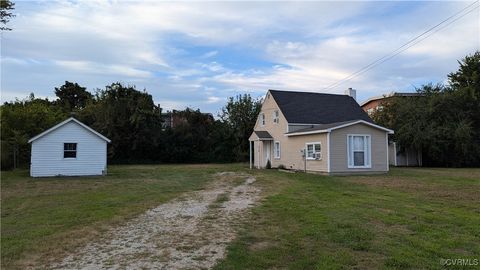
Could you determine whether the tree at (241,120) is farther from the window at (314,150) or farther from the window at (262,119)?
the window at (314,150)

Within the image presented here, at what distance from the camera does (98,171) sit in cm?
2511

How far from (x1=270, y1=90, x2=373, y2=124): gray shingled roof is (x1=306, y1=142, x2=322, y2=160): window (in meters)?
3.92

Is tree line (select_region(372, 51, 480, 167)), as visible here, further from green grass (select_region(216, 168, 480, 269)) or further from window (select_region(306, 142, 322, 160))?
green grass (select_region(216, 168, 480, 269))

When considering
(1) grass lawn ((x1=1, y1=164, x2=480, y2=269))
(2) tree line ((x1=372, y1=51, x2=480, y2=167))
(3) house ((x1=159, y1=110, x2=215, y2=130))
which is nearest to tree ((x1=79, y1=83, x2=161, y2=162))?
(3) house ((x1=159, y1=110, x2=215, y2=130))

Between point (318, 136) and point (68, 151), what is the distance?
47.3ft

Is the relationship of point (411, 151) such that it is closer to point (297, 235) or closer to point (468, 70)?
point (468, 70)

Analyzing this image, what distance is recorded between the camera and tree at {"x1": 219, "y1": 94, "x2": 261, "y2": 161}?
141ft

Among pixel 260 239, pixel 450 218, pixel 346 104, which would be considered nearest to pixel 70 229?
pixel 260 239

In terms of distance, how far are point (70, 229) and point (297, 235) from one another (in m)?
4.17

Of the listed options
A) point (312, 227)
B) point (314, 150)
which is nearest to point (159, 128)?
point (314, 150)

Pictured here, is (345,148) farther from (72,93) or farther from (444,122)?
(72,93)

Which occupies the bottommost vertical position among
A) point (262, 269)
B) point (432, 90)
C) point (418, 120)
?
point (262, 269)

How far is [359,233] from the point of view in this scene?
7.16m

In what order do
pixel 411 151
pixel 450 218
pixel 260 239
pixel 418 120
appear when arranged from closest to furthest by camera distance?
1. pixel 260 239
2. pixel 450 218
3. pixel 418 120
4. pixel 411 151
